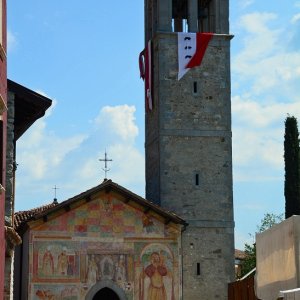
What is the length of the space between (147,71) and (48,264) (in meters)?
11.5

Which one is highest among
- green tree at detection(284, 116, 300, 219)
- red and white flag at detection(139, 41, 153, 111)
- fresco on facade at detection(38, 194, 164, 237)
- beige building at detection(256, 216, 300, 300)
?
red and white flag at detection(139, 41, 153, 111)

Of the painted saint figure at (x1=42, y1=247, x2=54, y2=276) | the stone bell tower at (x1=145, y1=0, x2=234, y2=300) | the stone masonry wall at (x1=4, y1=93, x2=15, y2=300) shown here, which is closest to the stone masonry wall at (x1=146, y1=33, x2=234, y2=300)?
the stone bell tower at (x1=145, y1=0, x2=234, y2=300)

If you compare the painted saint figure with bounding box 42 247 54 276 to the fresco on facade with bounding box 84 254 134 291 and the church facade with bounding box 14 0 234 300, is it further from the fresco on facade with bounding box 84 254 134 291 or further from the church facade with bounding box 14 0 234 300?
the fresco on facade with bounding box 84 254 134 291

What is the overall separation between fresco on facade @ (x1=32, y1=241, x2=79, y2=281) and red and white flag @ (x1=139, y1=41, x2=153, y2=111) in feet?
31.8

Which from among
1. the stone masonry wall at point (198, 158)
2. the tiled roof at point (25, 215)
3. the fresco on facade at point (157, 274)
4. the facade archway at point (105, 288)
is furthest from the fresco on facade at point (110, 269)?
the stone masonry wall at point (198, 158)

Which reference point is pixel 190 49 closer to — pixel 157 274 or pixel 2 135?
pixel 157 274

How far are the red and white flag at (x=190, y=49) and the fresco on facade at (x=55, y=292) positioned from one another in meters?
11.2

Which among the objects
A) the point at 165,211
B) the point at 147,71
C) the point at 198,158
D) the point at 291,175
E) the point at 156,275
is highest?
the point at 147,71

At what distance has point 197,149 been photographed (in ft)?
128

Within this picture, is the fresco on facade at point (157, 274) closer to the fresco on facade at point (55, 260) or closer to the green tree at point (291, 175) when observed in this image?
the fresco on facade at point (55, 260)

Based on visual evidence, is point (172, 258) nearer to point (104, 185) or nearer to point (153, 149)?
point (104, 185)

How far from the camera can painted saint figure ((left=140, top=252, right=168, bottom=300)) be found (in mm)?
33375

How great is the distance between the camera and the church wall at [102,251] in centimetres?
3291

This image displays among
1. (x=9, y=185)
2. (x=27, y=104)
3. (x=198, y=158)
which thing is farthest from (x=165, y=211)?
(x=9, y=185)
